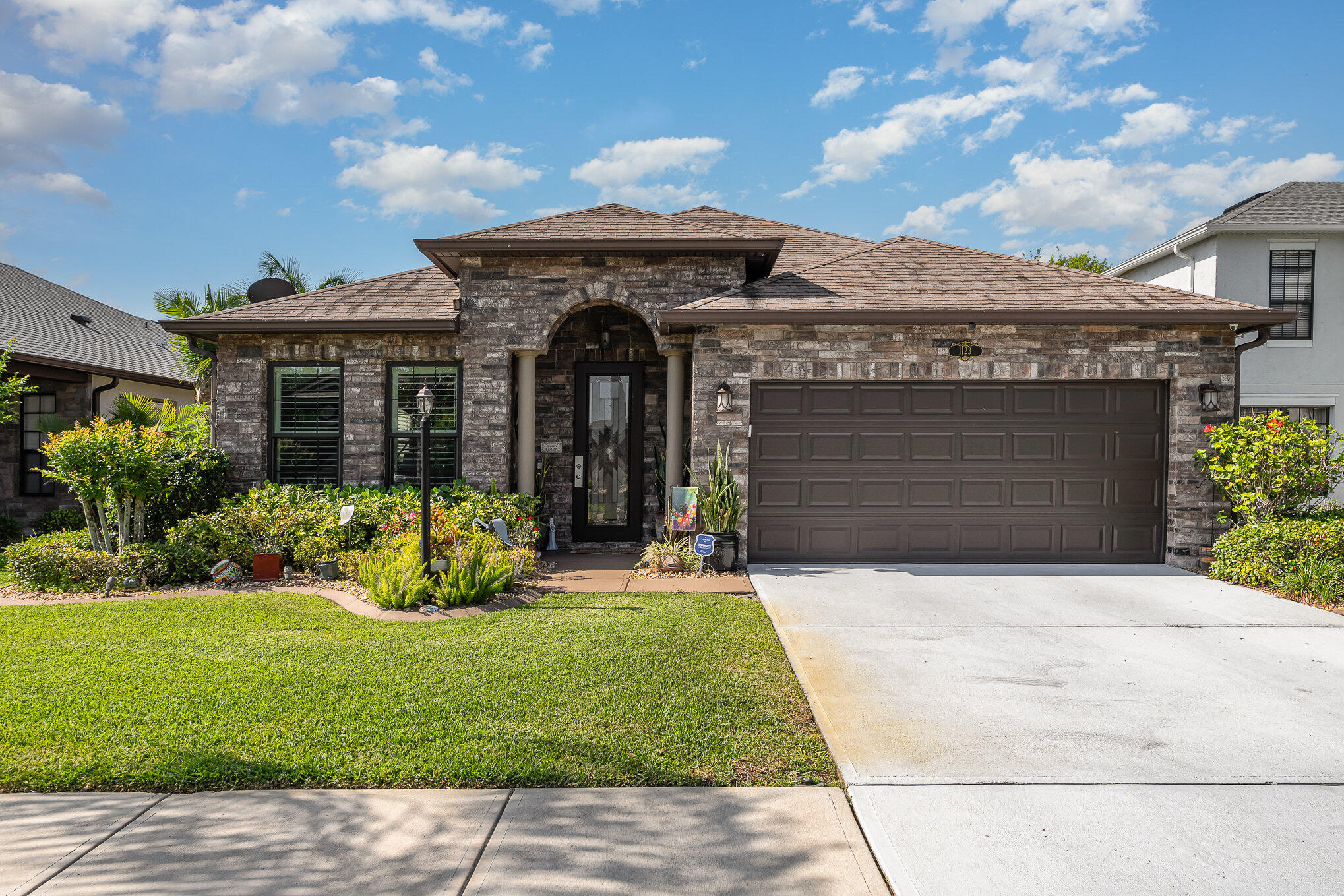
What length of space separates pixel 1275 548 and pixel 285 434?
41.4ft

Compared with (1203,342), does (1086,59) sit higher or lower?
higher

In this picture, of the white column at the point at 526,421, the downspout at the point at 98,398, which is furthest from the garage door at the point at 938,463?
the downspout at the point at 98,398

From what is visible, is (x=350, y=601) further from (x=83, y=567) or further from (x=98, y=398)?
(x=98, y=398)

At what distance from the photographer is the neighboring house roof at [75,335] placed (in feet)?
39.6

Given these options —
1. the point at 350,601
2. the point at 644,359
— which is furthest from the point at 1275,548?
the point at 350,601

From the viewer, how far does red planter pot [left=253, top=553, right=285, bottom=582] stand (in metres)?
7.98

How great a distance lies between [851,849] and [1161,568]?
318 inches

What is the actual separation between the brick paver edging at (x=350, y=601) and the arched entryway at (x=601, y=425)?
3.26 meters

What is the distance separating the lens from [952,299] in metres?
8.70

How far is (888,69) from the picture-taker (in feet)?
35.4

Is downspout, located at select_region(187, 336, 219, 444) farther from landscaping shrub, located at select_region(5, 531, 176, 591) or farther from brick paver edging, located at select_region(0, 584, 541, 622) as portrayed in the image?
brick paver edging, located at select_region(0, 584, 541, 622)

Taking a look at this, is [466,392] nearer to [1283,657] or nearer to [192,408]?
[192,408]

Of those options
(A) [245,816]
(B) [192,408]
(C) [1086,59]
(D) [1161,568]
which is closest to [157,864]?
(A) [245,816]

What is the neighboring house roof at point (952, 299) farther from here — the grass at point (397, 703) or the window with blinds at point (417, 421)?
the grass at point (397, 703)
